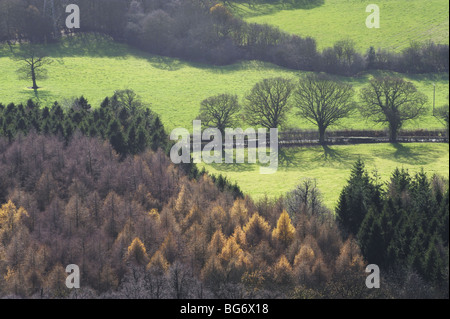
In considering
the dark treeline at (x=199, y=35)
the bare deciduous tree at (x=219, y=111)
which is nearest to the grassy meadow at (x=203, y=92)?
the dark treeline at (x=199, y=35)

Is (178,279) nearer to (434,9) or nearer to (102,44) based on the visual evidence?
(102,44)

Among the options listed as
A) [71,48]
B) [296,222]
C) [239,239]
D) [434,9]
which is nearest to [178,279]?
[239,239]

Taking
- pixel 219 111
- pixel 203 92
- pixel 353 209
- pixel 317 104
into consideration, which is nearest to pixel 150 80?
pixel 203 92

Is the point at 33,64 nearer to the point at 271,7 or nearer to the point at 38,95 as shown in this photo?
the point at 38,95

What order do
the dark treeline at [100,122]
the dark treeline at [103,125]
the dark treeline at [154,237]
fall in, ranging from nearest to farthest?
the dark treeline at [154,237] < the dark treeline at [103,125] < the dark treeline at [100,122]

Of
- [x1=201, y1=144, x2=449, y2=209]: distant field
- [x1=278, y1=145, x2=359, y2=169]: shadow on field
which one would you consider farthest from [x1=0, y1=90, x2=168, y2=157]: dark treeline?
[x1=278, y1=145, x2=359, y2=169]: shadow on field

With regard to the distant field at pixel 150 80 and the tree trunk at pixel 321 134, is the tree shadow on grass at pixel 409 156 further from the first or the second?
the tree trunk at pixel 321 134

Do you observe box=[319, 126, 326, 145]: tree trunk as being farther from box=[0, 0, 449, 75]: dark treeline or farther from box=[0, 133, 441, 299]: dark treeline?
box=[0, 133, 441, 299]: dark treeline
